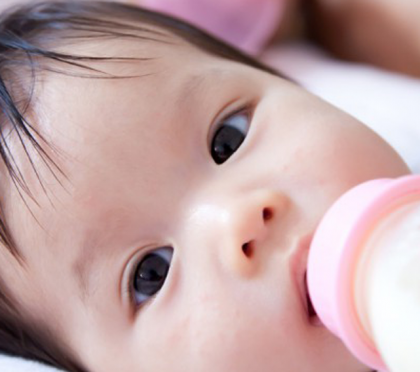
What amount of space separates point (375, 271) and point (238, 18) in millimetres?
1028

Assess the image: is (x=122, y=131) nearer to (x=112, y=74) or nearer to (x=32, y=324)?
(x=112, y=74)

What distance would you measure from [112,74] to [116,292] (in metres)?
0.30

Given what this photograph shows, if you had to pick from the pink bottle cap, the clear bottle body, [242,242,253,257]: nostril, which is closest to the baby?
[242,242,253,257]: nostril

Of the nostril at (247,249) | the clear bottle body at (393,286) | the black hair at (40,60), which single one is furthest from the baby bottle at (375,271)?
the black hair at (40,60)

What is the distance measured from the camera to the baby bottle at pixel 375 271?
1.83ft

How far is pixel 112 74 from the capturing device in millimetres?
891

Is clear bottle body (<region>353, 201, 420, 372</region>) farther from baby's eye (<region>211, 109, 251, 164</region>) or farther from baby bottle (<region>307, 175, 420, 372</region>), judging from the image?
baby's eye (<region>211, 109, 251, 164</region>)

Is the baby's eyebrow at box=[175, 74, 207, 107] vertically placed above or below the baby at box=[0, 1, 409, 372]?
above

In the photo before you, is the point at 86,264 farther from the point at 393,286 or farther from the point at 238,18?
the point at 238,18

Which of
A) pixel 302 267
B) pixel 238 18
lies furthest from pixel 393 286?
pixel 238 18

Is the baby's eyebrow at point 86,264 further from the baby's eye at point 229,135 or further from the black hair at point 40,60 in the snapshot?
the baby's eye at point 229,135

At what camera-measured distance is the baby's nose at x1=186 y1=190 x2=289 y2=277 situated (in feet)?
2.42

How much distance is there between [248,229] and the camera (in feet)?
2.42

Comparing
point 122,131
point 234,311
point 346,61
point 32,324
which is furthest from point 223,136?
point 346,61
